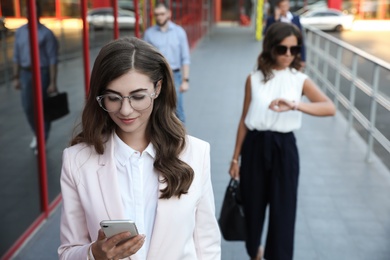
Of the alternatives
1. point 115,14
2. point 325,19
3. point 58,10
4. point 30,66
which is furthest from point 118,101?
point 325,19

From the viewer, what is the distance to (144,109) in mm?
1686

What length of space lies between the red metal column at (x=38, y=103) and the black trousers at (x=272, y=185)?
1.71 meters

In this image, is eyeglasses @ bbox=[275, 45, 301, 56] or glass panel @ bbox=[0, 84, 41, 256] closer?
eyeglasses @ bbox=[275, 45, 301, 56]

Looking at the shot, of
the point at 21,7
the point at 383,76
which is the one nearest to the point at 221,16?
the point at 383,76

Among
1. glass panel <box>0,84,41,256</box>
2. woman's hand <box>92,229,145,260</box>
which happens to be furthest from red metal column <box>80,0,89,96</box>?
woman's hand <box>92,229,145,260</box>

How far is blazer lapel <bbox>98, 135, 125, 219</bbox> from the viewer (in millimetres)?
1653

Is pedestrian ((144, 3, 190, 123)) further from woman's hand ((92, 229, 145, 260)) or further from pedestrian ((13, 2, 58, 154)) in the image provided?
woman's hand ((92, 229, 145, 260))

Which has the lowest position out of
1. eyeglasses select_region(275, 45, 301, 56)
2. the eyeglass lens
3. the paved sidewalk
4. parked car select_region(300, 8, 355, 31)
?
the paved sidewalk

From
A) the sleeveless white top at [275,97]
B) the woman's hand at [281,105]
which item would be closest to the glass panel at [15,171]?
the sleeveless white top at [275,97]

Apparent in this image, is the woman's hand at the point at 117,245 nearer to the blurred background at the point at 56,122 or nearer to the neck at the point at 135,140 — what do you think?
the neck at the point at 135,140

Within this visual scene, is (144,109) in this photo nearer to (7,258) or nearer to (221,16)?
(7,258)

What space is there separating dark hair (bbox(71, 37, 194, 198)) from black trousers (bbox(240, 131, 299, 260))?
5.32 feet

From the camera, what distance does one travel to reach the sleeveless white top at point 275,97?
3357 millimetres

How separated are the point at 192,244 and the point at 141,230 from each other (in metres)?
0.19
